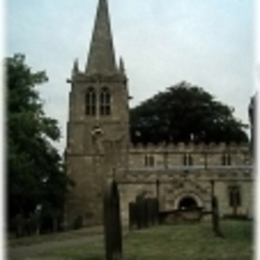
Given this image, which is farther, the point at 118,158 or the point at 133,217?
the point at 118,158

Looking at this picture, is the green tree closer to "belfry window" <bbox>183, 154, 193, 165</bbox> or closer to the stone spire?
"belfry window" <bbox>183, 154, 193, 165</bbox>

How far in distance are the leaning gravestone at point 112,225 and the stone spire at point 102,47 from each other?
1401 inches

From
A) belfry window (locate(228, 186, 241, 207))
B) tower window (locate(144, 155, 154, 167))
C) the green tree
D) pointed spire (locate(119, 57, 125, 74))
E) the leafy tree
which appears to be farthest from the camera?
the leafy tree

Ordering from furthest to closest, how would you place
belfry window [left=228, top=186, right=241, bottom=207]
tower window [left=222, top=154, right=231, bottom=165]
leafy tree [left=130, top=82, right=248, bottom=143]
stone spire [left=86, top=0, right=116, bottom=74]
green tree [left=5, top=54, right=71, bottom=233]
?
leafy tree [left=130, top=82, right=248, bottom=143] → stone spire [left=86, top=0, right=116, bottom=74] → tower window [left=222, top=154, right=231, bottom=165] → belfry window [left=228, top=186, right=241, bottom=207] → green tree [left=5, top=54, right=71, bottom=233]

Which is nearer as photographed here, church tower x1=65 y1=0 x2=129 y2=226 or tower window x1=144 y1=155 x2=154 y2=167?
church tower x1=65 y1=0 x2=129 y2=226

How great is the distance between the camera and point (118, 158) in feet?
129

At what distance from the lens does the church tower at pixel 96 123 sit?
38.6 metres

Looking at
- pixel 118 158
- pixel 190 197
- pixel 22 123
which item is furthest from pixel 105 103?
pixel 22 123

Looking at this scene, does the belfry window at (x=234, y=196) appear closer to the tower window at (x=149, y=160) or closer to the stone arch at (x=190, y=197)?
the stone arch at (x=190, y=197)

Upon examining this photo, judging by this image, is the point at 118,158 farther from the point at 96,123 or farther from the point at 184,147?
the point at 184,147

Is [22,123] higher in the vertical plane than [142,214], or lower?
higher

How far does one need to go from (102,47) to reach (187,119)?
973 centimetres

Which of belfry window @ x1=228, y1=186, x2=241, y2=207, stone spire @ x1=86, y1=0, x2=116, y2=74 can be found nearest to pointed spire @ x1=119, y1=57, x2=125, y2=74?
stone spire @ x1=86, y1=0, x2=116, y2=74

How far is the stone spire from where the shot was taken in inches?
1730
